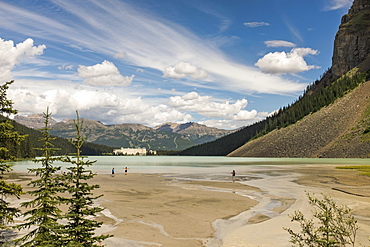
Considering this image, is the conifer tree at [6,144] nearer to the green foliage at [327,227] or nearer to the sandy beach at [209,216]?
the sandy beach at [209,216]

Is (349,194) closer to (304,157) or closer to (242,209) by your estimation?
(242,209)

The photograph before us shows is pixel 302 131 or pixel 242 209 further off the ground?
pixel 302 131

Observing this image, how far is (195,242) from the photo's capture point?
18234mm

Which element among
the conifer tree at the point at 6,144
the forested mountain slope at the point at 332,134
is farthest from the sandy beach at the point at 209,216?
the forested mountain slope at the point at 332,134

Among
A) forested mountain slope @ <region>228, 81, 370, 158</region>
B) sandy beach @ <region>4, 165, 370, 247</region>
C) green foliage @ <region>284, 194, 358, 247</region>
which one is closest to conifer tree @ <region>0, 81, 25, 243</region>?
sandy beach @ <region>4, 165, 370, 247</region>

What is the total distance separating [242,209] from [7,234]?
811 inches

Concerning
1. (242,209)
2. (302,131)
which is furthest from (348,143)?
(242,209)

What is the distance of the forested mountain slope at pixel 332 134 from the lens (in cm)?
13500

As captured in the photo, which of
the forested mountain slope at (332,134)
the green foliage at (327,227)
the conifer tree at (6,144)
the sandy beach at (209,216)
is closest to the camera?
the green foliage at (327,227)

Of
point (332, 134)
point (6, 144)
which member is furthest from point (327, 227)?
point (332, 134)

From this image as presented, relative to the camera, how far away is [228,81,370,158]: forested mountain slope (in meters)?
135

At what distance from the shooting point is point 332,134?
152250 mm

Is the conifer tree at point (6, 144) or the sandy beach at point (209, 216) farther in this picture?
the sandy beach at point (209, 216)

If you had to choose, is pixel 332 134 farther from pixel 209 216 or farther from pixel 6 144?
pixel 6 144
